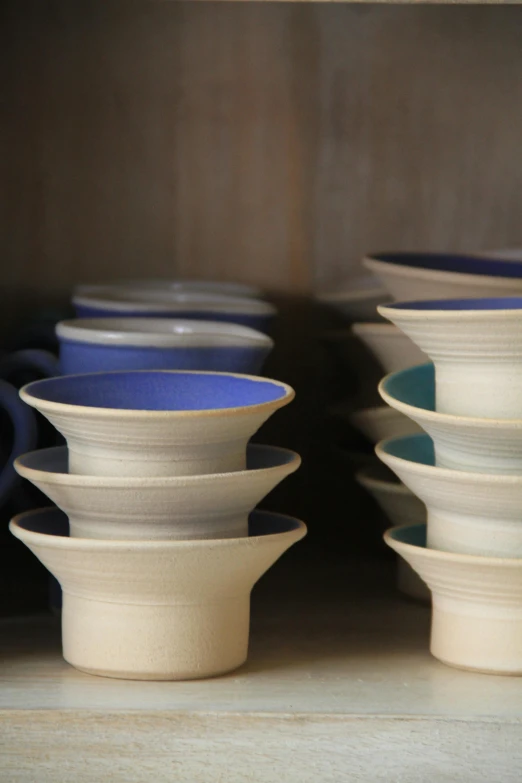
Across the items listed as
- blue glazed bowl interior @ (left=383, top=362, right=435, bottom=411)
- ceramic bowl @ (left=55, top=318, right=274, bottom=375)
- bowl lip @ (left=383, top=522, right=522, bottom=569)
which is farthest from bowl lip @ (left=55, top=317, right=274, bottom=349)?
bowl lip @ (left=383, top=522, right=522, bottom=569)

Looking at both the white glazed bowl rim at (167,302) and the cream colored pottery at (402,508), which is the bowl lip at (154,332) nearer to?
the white glazed bowl rim at (167,302)

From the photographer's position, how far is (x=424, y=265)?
3.60 ft

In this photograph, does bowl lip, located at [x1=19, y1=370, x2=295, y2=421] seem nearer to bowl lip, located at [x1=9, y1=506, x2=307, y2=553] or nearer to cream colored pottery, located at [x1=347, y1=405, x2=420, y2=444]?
bowl lip, located at [x1=9, y1=506, x2=307, y2=553]

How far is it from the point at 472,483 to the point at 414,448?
17cm

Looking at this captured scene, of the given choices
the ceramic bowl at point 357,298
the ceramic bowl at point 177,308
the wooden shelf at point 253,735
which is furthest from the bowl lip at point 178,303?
the wooden shelf at point 253,735

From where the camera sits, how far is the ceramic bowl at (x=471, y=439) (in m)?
0.78

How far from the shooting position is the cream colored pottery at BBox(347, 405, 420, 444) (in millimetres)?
1010

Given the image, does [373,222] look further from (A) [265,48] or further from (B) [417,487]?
(B) [417,487]

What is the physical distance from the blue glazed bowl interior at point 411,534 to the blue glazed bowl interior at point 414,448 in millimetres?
57

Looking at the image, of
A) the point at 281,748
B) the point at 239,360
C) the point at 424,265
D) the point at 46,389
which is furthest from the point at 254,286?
the point at 281,748

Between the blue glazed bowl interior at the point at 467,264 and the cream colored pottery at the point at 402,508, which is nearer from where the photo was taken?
the cream colored pottery at the point at 402,508

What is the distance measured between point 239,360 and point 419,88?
0.48 meters

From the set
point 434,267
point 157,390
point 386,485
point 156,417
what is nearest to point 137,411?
point 156,417

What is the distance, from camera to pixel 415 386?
36.0 inches
